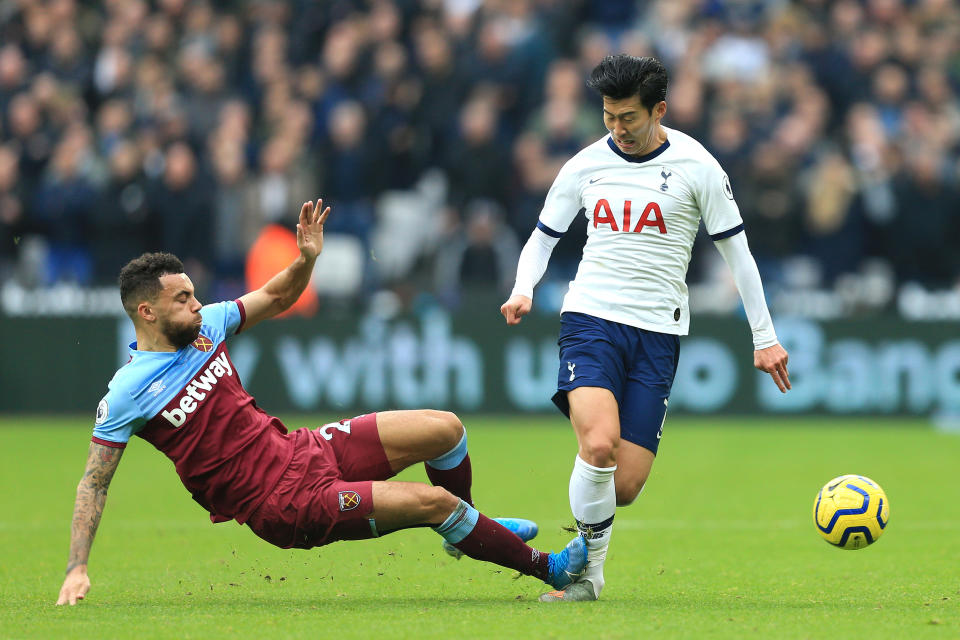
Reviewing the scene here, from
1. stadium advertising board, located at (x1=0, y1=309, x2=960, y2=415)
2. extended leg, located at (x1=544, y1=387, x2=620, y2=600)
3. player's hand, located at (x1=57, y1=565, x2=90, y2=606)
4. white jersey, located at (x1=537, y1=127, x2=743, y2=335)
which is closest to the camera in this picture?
player's hand, located at (x1=57, y1=565, x2=90, y2=606)

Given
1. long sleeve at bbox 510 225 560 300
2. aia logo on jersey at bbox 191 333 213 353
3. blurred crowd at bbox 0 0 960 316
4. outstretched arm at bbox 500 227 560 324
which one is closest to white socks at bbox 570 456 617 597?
outstretched arm at bbox 500 227 560 324

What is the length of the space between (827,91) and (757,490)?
26.1 feet

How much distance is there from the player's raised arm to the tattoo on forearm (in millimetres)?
1040

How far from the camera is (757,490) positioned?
37.6 ft

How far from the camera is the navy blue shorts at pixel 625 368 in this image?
22.7 ft

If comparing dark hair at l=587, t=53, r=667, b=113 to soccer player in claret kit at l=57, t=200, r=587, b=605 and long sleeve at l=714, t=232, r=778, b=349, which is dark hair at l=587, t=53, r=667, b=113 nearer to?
long sleeve at l=714, t=232, r=778, b=349

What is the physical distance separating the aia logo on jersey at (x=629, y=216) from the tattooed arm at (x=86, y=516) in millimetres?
2592

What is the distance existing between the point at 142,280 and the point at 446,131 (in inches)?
433

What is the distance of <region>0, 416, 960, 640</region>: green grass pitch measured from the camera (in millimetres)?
5965

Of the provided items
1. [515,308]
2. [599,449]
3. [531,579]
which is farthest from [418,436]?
[531,579]

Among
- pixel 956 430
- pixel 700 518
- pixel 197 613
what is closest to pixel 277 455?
pixel 197 613

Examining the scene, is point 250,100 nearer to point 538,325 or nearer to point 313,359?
point 313,359

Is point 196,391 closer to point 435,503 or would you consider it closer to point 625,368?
point 435,503

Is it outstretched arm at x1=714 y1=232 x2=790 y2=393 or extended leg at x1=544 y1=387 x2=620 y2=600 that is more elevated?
outstretched arm at x1=714 y1=232 x2=790 y2=393
